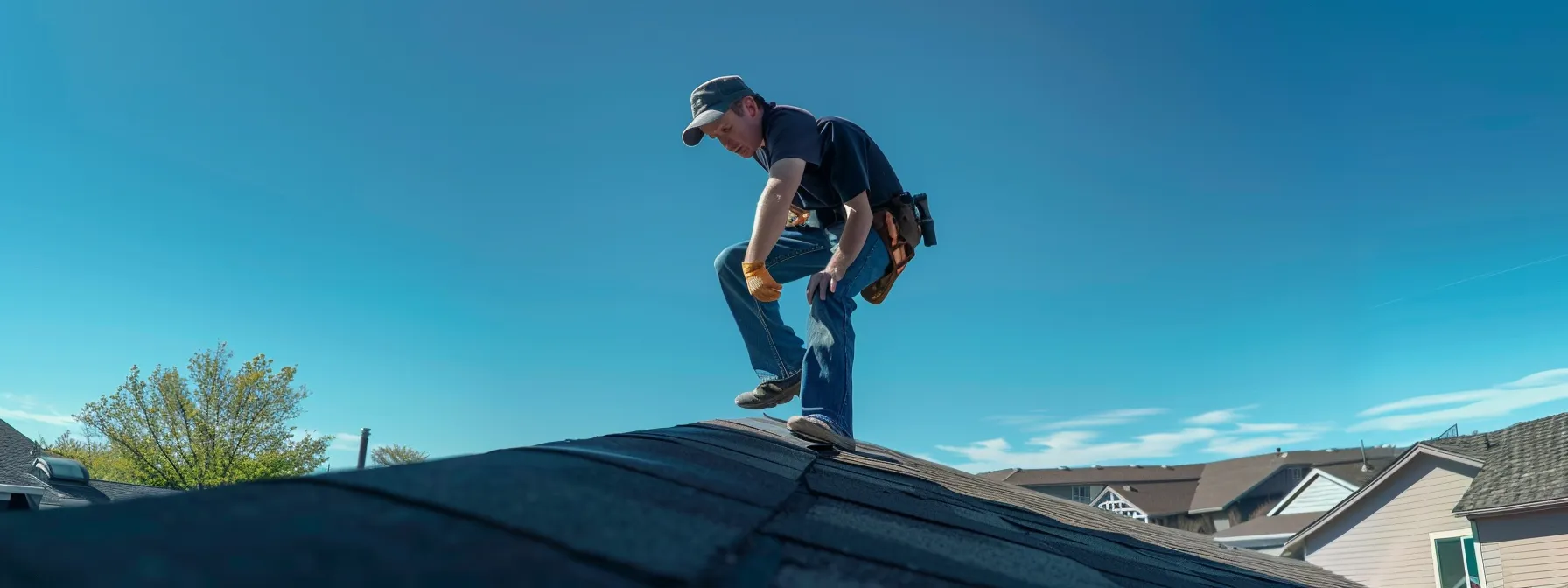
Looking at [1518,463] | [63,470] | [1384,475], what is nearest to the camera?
[1518,463]

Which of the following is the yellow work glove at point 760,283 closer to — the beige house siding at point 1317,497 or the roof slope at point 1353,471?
the roof slope at point 1353,471

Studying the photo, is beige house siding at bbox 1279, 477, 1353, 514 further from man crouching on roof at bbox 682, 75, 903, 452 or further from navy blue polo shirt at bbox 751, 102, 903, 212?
navy blue polo shirt at bbox 751, 102, 903, 212

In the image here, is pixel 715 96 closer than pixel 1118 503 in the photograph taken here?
Yes

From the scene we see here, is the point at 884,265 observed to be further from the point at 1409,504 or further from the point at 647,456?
the point at 1409,504

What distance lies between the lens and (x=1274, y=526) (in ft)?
98.5

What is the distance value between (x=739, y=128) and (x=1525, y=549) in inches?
730

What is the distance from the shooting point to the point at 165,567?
1.46 feet

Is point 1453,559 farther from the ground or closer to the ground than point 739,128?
closer to the ground

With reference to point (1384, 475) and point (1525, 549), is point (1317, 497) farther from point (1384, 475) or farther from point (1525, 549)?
point (1525, 549)

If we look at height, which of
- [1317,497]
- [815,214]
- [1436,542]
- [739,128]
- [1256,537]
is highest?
[739,128]

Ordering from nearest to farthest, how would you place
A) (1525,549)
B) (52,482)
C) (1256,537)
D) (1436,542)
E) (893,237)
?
(893,237)
(1525,549)
(1436,542)
(52,482)
(1256,537)

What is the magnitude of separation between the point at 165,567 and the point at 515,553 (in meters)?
0.22

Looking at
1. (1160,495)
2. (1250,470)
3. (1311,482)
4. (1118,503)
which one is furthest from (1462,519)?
(1250,470)

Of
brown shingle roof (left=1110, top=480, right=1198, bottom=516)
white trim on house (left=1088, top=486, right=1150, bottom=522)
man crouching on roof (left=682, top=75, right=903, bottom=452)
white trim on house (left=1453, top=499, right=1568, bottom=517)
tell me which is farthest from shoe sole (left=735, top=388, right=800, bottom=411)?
brown shingle roof (left=1110, top=480, right=1198, bottom=516)
